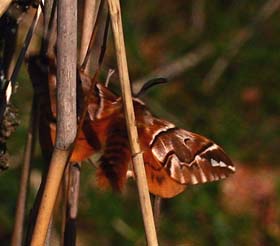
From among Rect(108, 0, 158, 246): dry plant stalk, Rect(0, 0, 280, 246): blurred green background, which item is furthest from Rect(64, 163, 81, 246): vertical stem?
Rect(0, 0, 280, 246): blurred green background

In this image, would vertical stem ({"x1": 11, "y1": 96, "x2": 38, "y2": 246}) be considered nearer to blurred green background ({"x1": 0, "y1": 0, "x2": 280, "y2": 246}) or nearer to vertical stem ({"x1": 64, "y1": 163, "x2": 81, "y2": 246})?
vertical stem ({"x1": 64, "y1": 163, "x2": 81, "y2": 246})

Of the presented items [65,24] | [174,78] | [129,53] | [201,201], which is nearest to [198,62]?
[174,78]

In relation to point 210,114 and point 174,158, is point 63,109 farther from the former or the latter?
point 210,114

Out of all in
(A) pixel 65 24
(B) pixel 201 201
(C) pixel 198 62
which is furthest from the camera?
(C) pixel 198 62

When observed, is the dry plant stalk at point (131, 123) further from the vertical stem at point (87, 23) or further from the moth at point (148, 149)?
the vertical stem at point (87, 23)

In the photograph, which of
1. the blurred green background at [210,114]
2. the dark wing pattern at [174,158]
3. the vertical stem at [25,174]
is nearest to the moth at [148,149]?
the dark wing pattern at [174,158]

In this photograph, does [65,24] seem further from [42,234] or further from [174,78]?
[174,78]

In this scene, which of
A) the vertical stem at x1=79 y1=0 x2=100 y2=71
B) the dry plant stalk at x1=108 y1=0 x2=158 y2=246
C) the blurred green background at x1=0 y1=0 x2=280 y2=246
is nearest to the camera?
the dry plant stalk at x1=108 y1=0 x2=158 y2=246
